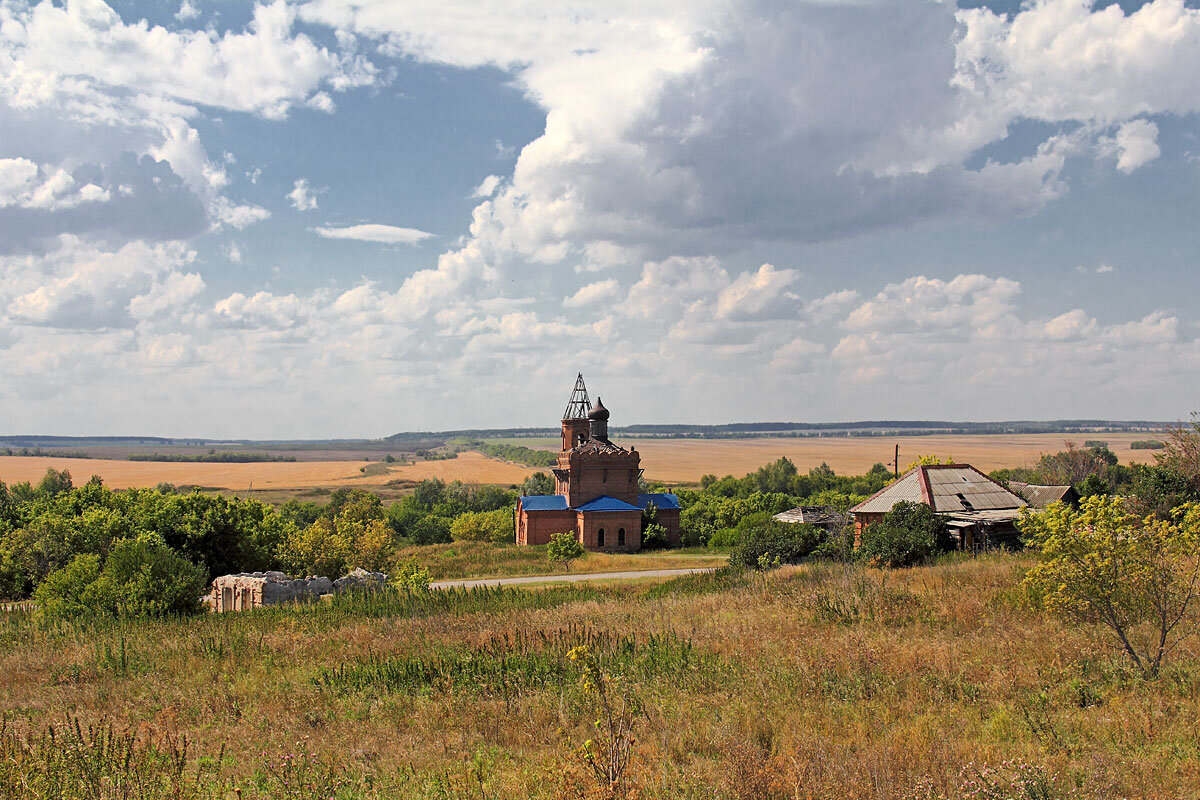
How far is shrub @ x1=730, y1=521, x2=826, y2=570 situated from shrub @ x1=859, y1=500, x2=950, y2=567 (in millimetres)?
2816

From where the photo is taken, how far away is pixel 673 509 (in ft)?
191

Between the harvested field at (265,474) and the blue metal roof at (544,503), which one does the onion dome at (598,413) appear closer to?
the blue metal roof at (544,503)

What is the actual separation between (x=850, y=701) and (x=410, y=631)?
8.54m

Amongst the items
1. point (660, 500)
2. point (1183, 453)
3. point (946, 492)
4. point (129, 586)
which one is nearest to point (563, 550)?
point (660, 500)

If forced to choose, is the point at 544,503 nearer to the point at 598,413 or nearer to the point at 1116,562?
the point at 598,413

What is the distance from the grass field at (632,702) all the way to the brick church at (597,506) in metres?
38.8

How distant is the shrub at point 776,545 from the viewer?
30.5 meters

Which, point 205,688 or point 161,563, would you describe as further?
point 161,563

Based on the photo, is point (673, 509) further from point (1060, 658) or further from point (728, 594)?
point (1060, 658)

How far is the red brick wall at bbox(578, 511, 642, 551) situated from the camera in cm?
5503

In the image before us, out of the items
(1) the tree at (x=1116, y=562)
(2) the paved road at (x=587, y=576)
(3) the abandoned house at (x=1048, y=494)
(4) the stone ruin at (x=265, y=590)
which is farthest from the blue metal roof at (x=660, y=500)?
(1) the tree at (x=1116, y=562)

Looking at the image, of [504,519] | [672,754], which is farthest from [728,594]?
[504,519]

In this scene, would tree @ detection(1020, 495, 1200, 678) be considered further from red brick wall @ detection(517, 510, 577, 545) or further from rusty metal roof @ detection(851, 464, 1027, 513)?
red brick wall @ detection(517, 510, 577, 545)

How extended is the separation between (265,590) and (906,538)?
2046cm
